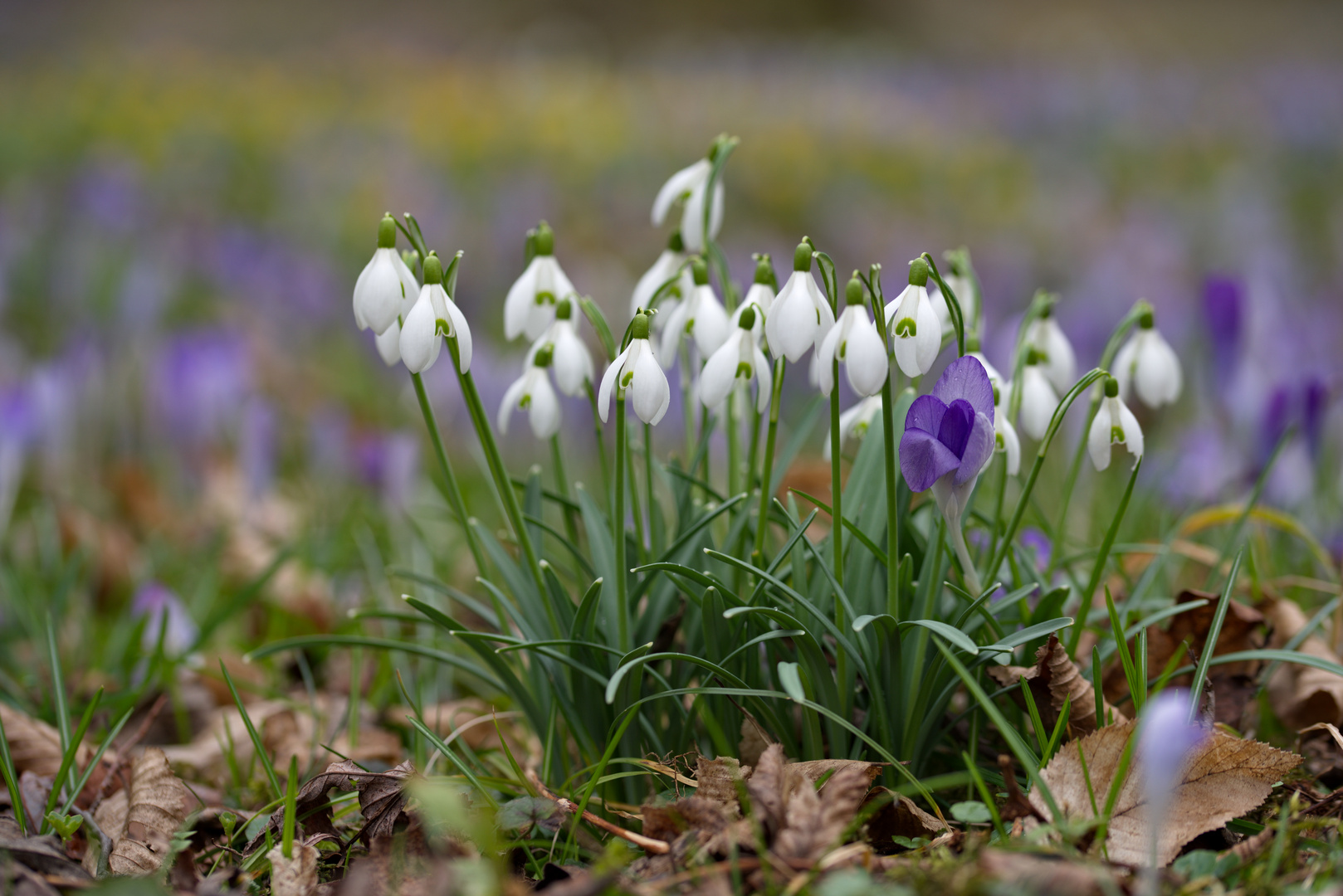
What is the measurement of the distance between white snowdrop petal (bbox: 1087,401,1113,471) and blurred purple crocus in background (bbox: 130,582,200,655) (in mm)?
2188

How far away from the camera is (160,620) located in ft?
9.10

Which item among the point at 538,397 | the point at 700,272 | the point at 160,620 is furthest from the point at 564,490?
the point at 160,620

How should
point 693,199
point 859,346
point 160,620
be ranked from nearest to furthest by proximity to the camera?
1. point 859,346
2. point 693,199
3. point 160,620

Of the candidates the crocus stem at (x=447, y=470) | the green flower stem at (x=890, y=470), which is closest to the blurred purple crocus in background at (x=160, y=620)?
the crocus stem at (x=447, y=470)

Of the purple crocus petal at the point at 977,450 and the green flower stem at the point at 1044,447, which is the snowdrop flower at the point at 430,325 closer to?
the purple crocus petal at the point at 977,450

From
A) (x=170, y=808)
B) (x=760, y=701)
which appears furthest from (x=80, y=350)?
(x=760, y=701)

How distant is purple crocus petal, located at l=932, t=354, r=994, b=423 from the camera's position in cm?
156

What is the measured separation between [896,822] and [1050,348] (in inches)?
34.8

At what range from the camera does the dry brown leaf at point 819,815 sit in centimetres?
144

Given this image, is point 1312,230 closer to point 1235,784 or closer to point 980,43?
point 1235,784

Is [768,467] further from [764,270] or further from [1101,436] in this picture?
[1101,436]

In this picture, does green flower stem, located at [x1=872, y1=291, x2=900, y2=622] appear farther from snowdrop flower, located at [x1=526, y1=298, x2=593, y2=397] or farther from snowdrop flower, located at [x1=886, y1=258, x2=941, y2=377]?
snowdrop flower, located at [x1=526, y1=298, x2=593, y2=397]

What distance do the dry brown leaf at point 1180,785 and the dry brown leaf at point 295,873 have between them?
1.07m

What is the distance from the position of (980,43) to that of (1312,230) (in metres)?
13.8
